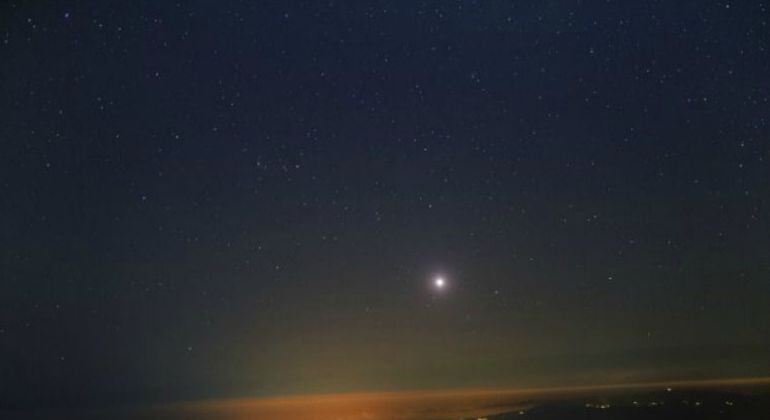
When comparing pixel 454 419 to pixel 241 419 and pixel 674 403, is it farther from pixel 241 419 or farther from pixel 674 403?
pixel 241 419

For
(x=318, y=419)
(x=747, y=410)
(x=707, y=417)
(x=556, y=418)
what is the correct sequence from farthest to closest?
(x=318, y=419), (x=556, y=418), (x=747, y=410), (x=707, y=417)

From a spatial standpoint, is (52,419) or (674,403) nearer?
(674,403)

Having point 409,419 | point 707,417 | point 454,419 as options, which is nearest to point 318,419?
point 409,419

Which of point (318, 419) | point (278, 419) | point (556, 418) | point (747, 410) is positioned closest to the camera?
point (747, 410)

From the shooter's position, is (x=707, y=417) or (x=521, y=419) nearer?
(x=707, y=417)

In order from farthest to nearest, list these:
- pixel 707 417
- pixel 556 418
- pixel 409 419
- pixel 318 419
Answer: pixel 318 419 < pixel 409 419 < pixel 556 418 < pixel 707 417

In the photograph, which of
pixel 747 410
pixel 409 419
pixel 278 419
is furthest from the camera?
pixel 278 419

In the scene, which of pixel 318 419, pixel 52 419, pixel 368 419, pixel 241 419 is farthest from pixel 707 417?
pixel 52 419

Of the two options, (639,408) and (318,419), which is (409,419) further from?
(639,408)
